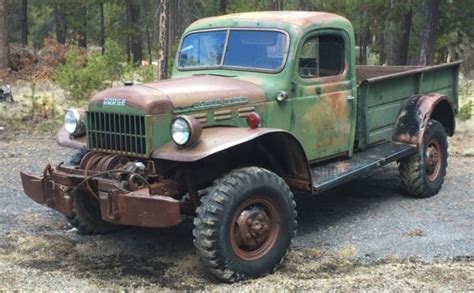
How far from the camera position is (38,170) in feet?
28.7

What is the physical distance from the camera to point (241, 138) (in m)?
4.93

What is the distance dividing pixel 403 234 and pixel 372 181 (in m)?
2.44

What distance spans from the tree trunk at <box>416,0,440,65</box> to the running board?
8.04 m

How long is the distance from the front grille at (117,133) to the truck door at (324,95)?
1614 mm

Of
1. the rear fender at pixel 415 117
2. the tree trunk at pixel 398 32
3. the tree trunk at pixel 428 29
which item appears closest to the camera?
the rear fender at pixel 415 117

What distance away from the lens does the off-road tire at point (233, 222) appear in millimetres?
4703

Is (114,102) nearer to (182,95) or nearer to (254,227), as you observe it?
(182,95)

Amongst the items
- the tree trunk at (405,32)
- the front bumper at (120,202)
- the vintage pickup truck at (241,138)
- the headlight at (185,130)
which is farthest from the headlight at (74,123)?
the tree trunk at (405,32)

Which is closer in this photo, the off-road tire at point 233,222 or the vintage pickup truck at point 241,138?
the off-road tire at point 233,222

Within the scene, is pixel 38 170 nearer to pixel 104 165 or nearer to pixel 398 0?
pixel 104 165

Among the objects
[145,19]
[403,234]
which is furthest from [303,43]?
[145,19]

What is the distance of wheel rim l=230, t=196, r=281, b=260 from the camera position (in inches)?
195

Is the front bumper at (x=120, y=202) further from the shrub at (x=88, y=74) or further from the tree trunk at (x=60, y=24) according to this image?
the tree trunk at (x=60, y=24)

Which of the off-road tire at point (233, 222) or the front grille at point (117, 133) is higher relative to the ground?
the front grille at point (117, 133)
